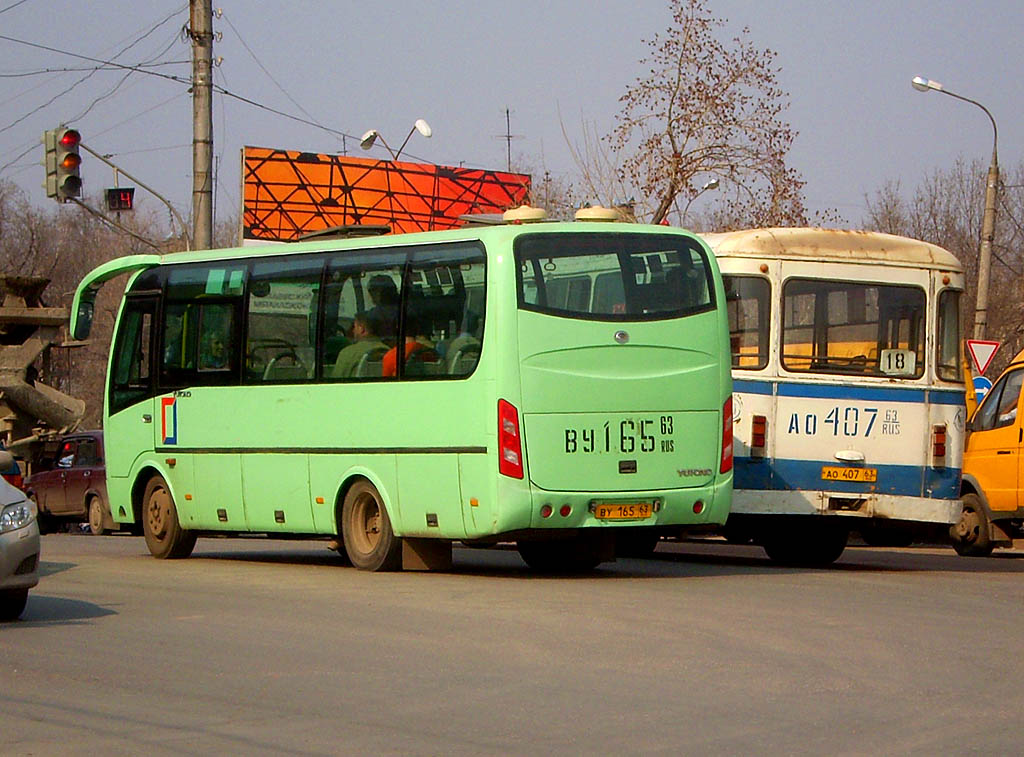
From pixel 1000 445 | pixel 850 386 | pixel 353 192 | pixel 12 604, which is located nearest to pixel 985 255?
pixel 1000 445

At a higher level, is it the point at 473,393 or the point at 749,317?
the point at 749,317

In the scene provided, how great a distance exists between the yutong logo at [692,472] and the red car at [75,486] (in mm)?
17530

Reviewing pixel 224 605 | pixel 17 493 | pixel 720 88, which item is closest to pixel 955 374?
pixel 224 605

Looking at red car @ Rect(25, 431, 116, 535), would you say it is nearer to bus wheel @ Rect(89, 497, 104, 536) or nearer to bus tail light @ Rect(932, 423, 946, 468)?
bus wheel @ Rect(89, 497, 104, 536)

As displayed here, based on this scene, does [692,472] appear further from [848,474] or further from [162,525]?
[162,525]

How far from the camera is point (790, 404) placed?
16.9 m

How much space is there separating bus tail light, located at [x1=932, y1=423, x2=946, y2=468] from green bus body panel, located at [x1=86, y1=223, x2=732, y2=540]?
2.54 metres

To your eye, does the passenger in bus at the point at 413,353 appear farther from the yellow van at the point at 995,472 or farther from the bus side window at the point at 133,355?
the yellow van at the point at 995,472

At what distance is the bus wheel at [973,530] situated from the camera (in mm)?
21984

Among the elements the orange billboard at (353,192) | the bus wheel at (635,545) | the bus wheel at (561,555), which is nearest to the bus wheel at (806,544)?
the bus wheel at (635,545)

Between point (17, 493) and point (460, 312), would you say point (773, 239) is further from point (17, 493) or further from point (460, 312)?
point (17, 493)

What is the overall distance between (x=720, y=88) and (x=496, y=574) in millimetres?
19690

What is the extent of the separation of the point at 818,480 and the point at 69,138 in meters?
13.4

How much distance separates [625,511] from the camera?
1506 cm
